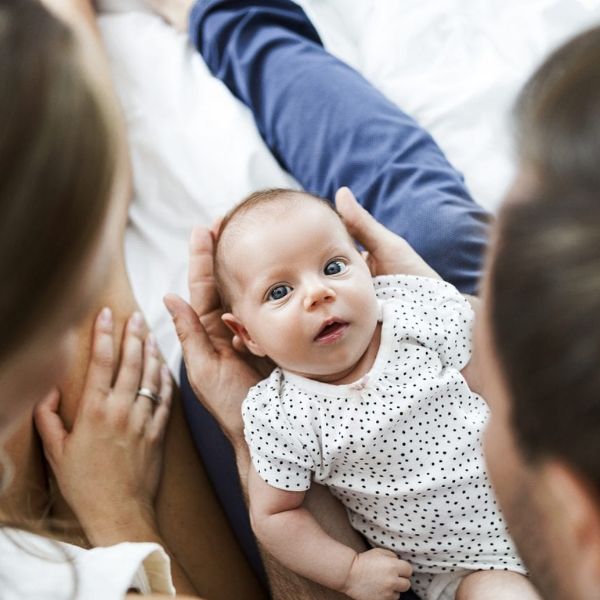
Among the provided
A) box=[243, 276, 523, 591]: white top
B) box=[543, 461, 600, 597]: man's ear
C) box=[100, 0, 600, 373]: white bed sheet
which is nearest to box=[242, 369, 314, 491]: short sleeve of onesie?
box=[243, 276, 523, 591]: white top

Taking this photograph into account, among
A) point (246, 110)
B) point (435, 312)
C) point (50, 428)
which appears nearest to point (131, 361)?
point (50, 428)

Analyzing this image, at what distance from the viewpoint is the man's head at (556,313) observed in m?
0.57

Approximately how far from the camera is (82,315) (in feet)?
2.48

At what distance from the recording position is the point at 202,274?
1365mm

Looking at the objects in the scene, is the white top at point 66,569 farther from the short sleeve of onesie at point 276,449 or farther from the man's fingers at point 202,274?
the man's fingers at point 202,274

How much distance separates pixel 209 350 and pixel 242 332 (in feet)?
0.29

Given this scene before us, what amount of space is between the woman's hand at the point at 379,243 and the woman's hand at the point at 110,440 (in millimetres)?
384

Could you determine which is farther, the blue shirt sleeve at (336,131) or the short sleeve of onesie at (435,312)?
the blue shirt sleeve at (336,131)

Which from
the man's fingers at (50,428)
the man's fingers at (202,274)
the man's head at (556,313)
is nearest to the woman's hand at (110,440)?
the man's fingers at (50,428)

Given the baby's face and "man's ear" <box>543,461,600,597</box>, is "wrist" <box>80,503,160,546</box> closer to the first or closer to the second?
the baby's face

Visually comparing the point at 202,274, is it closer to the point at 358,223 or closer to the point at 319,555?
the point at 358,223

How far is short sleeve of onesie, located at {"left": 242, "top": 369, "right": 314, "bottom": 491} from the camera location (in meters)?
1.14

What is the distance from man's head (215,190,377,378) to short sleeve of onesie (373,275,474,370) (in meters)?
0.08

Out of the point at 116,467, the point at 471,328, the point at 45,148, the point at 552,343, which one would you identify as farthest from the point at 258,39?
the point at 552,343
